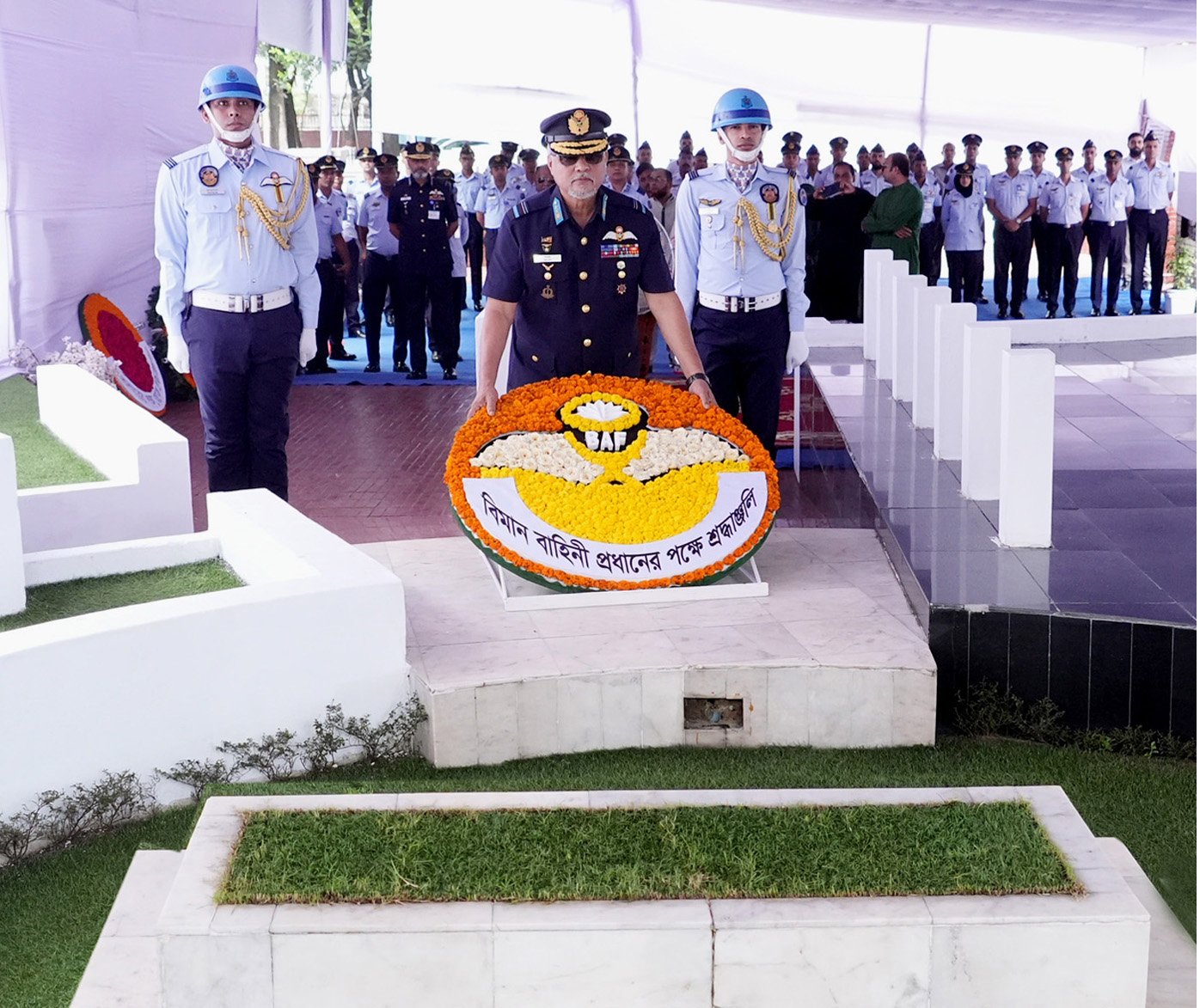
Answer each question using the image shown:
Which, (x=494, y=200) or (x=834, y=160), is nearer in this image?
(x=834, y=160)

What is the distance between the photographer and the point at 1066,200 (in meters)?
15.0

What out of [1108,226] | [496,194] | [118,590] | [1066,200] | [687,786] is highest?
[496,194]

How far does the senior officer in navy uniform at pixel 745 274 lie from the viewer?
6113mm

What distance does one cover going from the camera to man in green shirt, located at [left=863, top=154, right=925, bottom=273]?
12.1 m

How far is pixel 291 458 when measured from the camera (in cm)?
862

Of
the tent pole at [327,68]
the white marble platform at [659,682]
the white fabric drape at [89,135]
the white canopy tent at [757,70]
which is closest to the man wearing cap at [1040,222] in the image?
the white canopy tent at [757,70]

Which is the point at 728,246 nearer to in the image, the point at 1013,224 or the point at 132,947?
the point at 132,947

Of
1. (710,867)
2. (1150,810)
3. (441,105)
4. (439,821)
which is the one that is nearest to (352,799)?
(439,821)

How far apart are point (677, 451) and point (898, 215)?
24.5 feet

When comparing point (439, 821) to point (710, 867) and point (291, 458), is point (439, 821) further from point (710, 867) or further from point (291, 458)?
point (291, 458)

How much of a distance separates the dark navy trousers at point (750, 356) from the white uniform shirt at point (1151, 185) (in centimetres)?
973

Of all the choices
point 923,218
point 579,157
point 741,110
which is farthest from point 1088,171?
point 579,157

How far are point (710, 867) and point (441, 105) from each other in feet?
51.8

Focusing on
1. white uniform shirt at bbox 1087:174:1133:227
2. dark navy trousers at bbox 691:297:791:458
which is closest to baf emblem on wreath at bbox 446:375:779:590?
dark navy trousers at bbox 691:297:791:458
